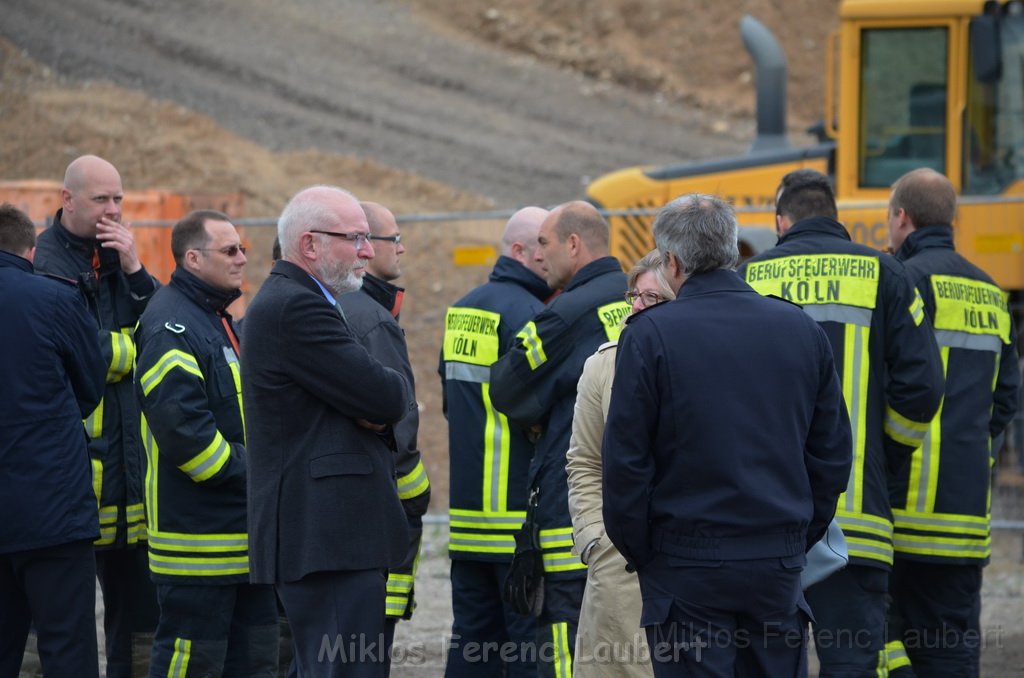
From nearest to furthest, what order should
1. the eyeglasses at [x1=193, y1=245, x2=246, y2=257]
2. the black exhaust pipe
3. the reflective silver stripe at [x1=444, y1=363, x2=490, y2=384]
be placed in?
the eyeglasses at [x1=193, y1=245, x2=246, y2=257], the reflective silver stripe at [x1=444, y1=363, x2=490, y2=384], the black exhaust pipe

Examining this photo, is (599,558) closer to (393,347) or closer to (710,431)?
(710,431)

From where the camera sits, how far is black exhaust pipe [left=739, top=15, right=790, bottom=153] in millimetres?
13969

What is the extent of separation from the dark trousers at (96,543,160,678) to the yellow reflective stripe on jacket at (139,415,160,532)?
596mm

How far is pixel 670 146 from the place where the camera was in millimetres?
25578

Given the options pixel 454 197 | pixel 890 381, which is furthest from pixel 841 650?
pixel 454 197

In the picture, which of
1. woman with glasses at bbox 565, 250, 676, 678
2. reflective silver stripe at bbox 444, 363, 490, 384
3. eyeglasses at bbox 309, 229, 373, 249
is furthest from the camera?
reflective silver stripe at bbox 444, 363, 490, 384

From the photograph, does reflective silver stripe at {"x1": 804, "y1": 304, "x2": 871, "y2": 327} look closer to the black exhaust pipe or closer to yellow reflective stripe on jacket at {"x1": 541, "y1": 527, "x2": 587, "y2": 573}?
yellow reflective stripe on jacket at {"x1": 541, "y1": 527, "x2": 587, "y2": 573}

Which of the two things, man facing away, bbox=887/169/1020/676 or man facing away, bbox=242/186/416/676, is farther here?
man facing away, bbox=887/169/1020/676

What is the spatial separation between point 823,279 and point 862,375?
40 cm

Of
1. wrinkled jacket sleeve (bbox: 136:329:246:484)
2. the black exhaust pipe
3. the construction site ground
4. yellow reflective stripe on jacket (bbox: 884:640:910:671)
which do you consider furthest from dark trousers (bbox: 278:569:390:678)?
the construction site ground

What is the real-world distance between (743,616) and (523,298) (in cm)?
239

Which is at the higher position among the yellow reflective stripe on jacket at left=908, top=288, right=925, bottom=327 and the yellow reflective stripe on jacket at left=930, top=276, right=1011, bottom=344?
the yellow reflective stripe on jacket at left=930, top=276, right=1011, bottom=344

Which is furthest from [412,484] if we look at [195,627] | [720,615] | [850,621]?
[720,615]

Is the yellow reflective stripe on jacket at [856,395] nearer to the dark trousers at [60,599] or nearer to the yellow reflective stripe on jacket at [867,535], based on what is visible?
the yellow reflective stripe on jacket at [867,535]
